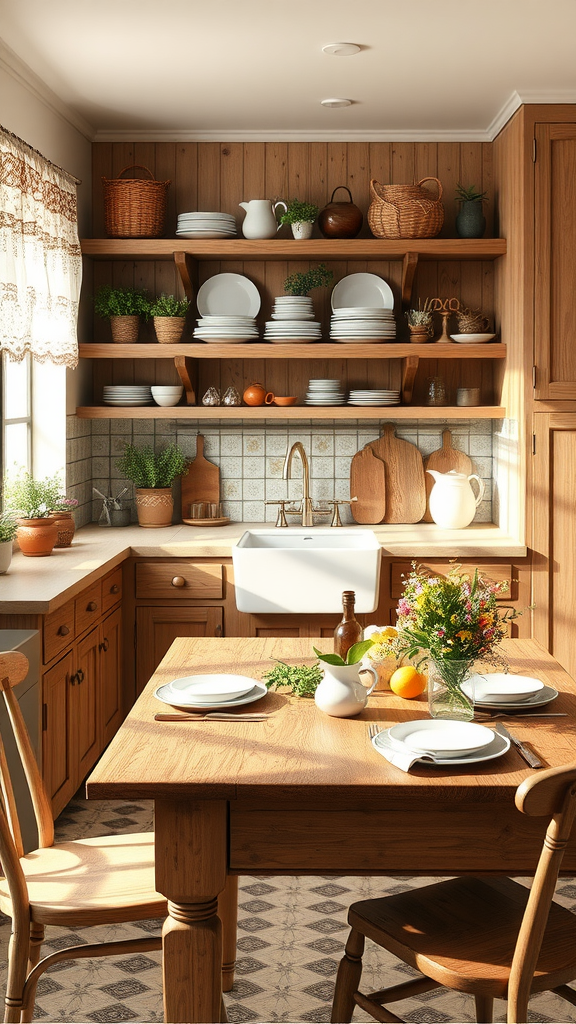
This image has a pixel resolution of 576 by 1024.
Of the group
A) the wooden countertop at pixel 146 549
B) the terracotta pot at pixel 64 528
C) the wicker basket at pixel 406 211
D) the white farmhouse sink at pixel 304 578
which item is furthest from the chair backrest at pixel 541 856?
the wicker basket at pixel 406 211

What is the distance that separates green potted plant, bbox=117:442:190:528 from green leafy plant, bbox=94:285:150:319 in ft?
2.01

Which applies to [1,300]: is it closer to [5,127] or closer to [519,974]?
[5,127]

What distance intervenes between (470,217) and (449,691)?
3.03 metres

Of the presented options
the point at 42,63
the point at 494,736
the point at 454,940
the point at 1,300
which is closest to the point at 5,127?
the point at 42,63

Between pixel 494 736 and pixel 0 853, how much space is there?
3.02 feet

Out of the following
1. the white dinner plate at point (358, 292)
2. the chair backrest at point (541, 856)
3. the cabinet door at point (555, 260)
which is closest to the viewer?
the chair backrest at point (541, 856)

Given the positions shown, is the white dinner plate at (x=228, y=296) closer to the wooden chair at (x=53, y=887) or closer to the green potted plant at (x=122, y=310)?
the green potted plant at (x=122, y=310)

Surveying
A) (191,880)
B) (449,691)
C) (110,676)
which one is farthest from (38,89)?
(191,880)

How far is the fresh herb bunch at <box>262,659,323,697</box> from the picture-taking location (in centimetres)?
222

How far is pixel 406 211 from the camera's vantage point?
174 inches

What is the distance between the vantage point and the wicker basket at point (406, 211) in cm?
441

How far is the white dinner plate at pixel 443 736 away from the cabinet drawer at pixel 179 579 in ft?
7.34

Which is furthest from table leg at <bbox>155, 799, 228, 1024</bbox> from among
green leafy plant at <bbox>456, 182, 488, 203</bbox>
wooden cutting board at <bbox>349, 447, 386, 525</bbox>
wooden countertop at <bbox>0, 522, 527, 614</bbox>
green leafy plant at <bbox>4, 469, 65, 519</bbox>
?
green leafy plant at <bbox>456, 182, 488, 203</bbox>

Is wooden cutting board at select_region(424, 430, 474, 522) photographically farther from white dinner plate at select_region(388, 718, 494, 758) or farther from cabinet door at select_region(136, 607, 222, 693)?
white dinner plate at select_region(388, 718, 494, 758)
